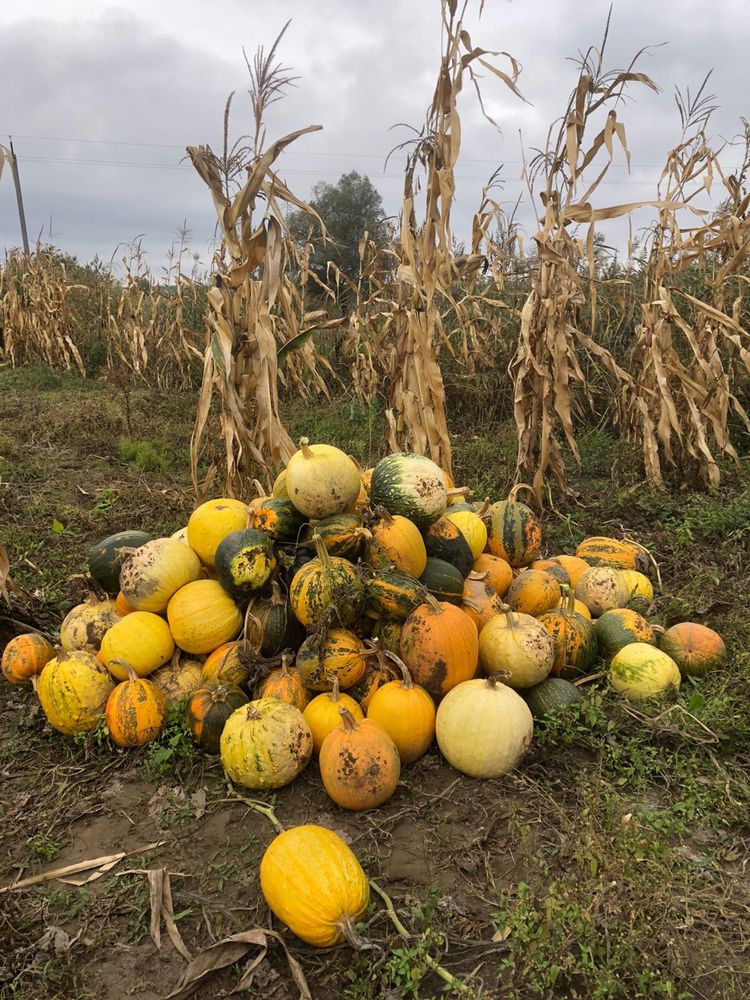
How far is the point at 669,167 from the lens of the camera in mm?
6336

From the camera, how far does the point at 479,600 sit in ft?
10.8

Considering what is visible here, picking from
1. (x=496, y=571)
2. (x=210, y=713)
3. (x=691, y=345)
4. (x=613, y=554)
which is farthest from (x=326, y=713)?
(x=691, y=345)

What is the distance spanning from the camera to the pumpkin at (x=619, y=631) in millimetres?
3271

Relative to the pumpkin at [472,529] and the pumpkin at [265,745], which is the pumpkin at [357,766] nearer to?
the pumpkin at [265,745]

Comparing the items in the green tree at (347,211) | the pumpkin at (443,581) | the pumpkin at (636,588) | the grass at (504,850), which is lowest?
the grass at (504,850)

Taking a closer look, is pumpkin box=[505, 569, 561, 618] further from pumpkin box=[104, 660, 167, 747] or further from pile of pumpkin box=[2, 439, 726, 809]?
pumpkin box=[104, 660, 167, 747]

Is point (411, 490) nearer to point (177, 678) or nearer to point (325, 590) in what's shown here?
point (325, 590)

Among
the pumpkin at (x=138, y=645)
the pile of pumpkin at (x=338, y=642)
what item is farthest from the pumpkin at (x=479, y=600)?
the pumpkin at (x=138, y=645)

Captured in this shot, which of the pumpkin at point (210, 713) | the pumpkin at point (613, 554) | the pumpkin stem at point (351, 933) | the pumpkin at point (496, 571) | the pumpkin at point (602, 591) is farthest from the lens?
the pumpkin at point (613, 554)

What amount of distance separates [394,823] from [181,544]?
163 cm

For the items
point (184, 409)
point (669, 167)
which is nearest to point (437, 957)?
point (669, 167)

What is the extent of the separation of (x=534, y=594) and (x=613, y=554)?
96cm

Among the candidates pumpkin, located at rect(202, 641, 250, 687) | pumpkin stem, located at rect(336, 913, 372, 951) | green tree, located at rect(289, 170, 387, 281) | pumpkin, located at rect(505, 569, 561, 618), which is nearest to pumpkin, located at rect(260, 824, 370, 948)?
pumpkin stem, located at rect(336, 913, 372, 951)

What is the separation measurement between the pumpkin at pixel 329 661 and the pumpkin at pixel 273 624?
0.24 meters
